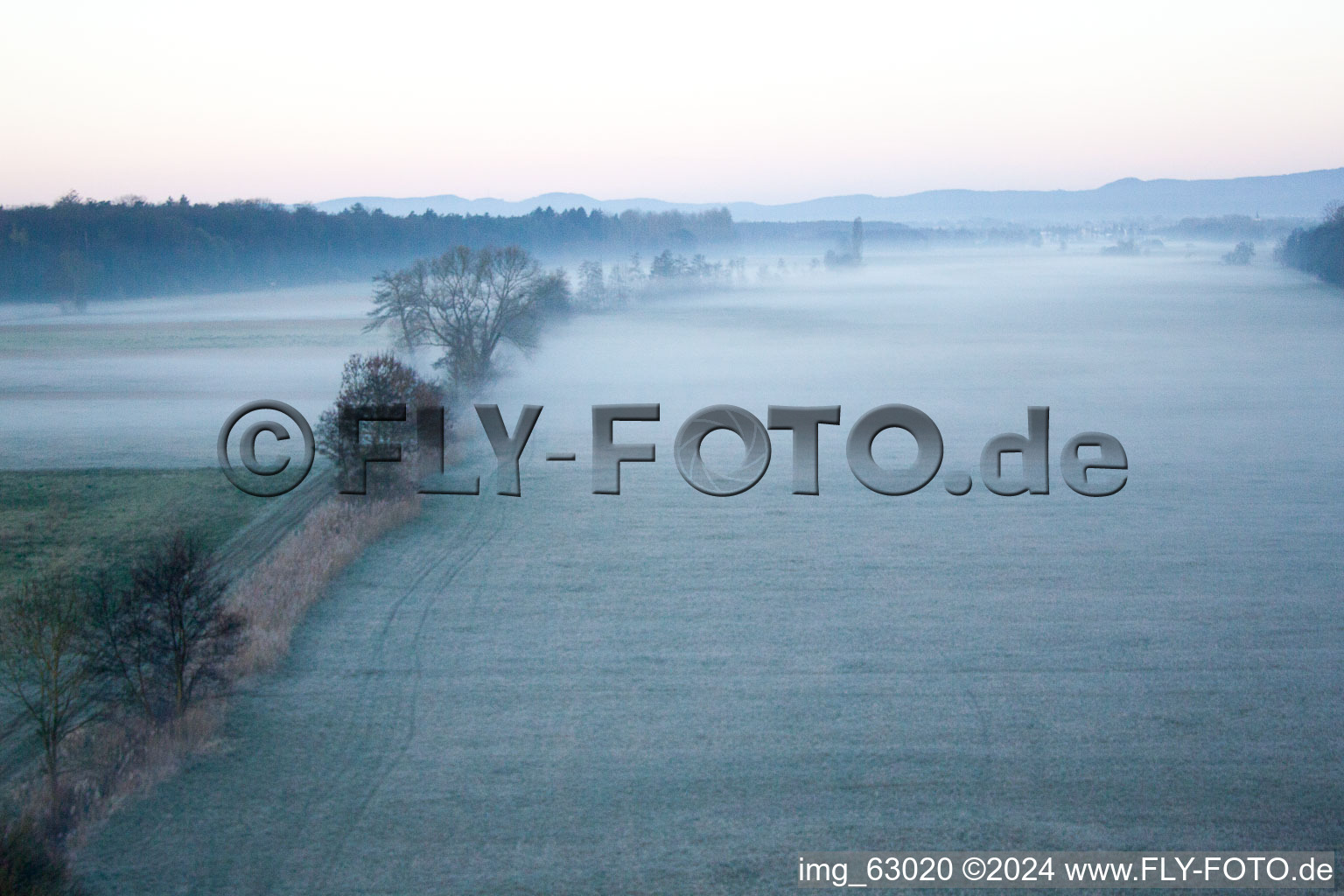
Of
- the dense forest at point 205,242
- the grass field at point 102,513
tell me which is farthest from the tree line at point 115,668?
the dense forest at point 205,242

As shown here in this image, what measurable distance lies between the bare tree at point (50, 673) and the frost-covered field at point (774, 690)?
1649 millimetres

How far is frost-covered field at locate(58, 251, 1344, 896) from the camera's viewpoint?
1098 cm

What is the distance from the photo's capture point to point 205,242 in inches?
2886

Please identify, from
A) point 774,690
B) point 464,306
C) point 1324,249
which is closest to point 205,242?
point 464,306

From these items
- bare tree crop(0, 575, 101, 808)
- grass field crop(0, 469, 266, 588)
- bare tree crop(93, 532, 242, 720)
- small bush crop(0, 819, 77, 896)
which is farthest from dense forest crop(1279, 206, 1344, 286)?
small bush crop(0, 819, 77, 896)

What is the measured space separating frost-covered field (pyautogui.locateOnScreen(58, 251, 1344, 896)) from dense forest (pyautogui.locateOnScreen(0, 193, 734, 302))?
1473 inches

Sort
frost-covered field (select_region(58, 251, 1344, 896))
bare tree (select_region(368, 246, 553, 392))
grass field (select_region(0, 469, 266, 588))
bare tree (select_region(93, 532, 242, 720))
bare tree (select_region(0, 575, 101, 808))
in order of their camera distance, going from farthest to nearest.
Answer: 1. bare tree (select_region(368, 246, 553, 392))
2. grass field (select_region(0, 469, 266, 588))
3. bare tree (select_region(93, 532, 242, 720))
4. bare tree (select_region(0, 575, 101, 808))
5. frost-covered field (select_region(58, 251, 1344, 896))

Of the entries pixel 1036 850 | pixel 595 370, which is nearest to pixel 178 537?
pixel 1036 850

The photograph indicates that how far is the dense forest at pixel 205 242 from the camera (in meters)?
65.9

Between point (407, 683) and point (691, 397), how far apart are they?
34.0 metres

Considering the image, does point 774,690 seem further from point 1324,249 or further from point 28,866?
point 1324,249

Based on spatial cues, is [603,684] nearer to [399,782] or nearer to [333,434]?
[399,782]

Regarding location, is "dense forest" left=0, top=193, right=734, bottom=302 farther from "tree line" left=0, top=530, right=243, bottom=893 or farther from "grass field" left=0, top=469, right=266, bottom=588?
"tree line" left=0, top=530, right=243, bottom=893

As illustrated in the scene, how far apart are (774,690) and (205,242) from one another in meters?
69.4
